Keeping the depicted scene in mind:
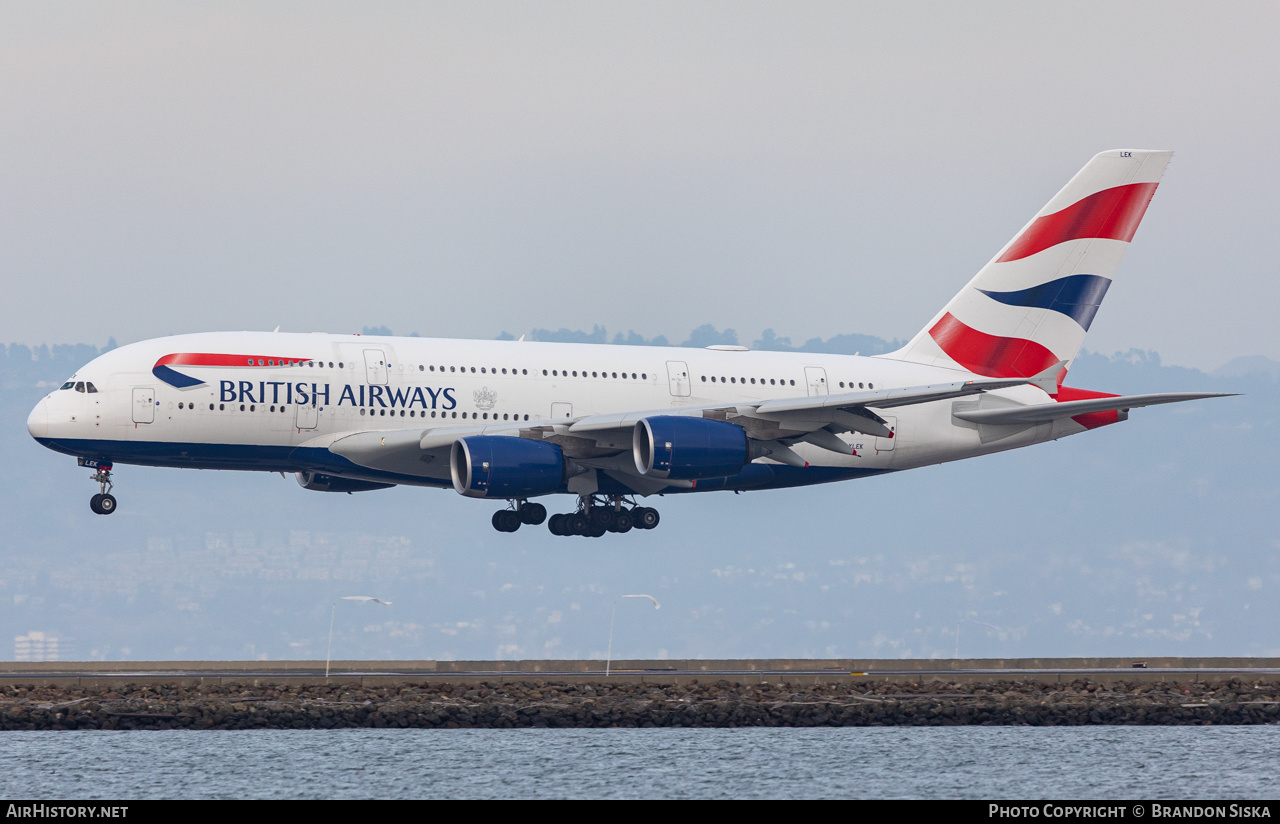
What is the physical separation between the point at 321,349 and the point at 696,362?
1208 cm

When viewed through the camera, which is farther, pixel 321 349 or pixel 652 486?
pixel 652 486

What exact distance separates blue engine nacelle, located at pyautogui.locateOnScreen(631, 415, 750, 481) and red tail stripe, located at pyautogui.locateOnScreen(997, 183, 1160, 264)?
51.9 ft

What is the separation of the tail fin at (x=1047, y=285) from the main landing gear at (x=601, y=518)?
1074 cm

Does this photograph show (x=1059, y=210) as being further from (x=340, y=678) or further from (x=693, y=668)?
(x=340, y=678)

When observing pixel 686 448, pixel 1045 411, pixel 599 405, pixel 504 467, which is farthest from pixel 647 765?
pixel 1045 411

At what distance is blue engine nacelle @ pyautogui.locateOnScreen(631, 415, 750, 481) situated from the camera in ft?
168

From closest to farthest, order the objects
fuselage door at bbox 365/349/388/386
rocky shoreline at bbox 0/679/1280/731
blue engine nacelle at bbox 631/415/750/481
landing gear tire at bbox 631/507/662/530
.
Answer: rocky shoreline at bbox 0/679/1280/731 → blue engine nacelle at bbox 631/415/750/481 → fuselage door at bbox 365/349/388/386 → landing gear tire at bbox 631/507/662/530

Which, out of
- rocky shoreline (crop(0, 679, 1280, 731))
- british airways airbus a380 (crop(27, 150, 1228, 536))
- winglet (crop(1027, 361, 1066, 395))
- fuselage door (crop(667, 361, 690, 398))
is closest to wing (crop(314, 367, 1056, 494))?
british airways airbus a380 (crop(27, 150, 1228, 536))

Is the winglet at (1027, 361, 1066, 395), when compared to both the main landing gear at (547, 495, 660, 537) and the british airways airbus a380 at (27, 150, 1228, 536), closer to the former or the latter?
the british airways airbus a380 at (27, 150, 1228, 536)

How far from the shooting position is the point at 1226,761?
54750 millimetres

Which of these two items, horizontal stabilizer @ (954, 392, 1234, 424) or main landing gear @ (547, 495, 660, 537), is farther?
main landing gear @ (547, 495, 660, 537)

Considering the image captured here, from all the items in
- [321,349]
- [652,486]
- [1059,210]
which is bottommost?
[652,486]

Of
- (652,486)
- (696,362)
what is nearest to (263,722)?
(652,486)
